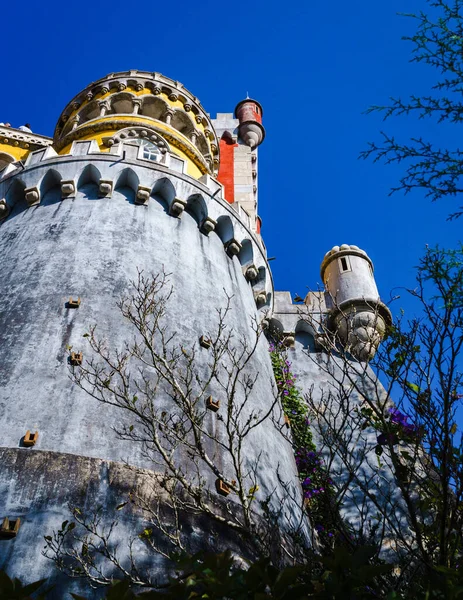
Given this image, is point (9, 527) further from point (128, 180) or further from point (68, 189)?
point (128, 180)

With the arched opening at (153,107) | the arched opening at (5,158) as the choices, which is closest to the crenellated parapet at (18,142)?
the arched opening at (5,158)

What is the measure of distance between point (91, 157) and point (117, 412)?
23.6 feet

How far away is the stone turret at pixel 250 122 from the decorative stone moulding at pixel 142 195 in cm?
1527

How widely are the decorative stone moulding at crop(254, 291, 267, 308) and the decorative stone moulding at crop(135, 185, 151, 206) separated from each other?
345 cm

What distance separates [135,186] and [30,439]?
7.17m

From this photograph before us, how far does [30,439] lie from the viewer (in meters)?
7.38

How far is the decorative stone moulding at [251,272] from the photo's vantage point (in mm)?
14229

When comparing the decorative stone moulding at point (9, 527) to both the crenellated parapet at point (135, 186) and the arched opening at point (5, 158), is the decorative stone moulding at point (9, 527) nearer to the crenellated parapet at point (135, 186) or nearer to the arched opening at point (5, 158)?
the crenellated parapet at point (135, 186)

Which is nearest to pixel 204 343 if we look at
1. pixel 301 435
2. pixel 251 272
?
pixel 301 435

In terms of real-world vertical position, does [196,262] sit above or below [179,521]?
above

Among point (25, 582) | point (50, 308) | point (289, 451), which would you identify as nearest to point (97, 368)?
point (50, 308)

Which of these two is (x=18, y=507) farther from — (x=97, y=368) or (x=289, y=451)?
(x=289, y=451)

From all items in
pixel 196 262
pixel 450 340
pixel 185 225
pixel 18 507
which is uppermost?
pixel 185 225

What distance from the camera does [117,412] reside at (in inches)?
322
